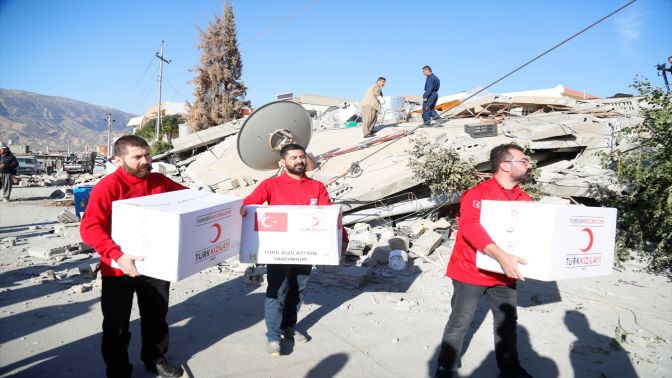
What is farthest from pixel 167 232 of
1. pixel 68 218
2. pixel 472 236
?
pixel 68 218

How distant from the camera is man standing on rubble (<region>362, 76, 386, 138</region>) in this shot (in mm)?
10992

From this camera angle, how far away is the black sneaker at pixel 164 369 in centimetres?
311

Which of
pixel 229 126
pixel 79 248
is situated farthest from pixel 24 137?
pixel 79 248

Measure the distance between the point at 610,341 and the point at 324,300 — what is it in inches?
117

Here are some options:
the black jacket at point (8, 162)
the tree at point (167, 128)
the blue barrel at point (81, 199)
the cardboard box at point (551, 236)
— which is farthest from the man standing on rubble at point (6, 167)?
the tree at point (167, 128)

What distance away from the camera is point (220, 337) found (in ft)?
12.8

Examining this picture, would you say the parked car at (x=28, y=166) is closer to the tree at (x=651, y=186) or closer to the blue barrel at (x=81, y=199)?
the blue barrel at (x=81, y=199)

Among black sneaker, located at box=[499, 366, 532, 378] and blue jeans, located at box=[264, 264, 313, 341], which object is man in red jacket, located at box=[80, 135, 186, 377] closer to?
blue jeans, located at box=[264, 264, 313, 341]

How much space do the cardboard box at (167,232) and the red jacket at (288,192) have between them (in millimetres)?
706

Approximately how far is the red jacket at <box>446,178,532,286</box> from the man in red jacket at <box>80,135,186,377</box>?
217 centimetres

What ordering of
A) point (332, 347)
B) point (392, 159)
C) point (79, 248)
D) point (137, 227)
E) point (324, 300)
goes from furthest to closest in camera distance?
point (392, 159) → point (79, 248) → point (324, 300) → point (332, 347) → point (137, 227)

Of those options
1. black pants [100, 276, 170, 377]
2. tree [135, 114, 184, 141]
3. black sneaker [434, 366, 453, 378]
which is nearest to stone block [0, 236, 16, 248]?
black pants [100, 276, 170, 377]

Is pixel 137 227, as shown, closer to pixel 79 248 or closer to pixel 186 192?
pixel 186 192

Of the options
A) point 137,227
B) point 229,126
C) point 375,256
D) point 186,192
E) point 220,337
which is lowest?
point 220,337
